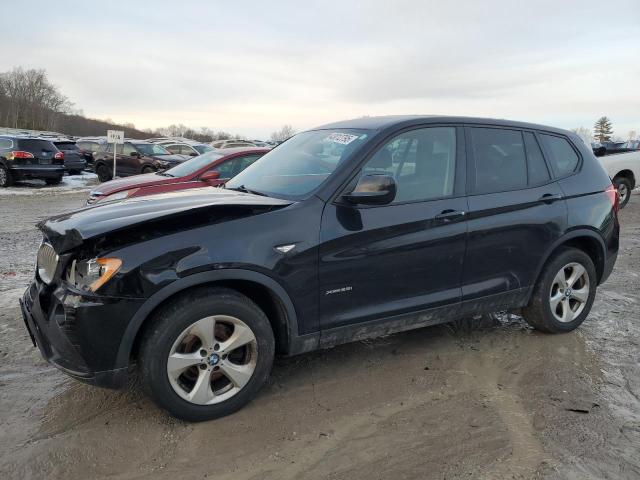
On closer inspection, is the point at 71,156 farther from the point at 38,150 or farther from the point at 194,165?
the point at 194,165

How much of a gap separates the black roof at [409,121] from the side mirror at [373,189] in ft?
1.90

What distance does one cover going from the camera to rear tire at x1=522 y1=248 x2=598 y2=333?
4195 millimetres

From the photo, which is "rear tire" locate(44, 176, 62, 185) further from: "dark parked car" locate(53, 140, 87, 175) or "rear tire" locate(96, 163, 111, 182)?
"dark parked car" locate(53, 140, 87, 175)

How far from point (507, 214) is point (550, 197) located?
1.74 ft

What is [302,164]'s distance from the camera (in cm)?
373

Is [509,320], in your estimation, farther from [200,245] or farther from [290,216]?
[200,245]

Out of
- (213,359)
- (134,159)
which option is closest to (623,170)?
(213,359)

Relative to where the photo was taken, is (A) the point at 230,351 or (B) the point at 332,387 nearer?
(A) the point at 230,351

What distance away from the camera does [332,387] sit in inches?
135

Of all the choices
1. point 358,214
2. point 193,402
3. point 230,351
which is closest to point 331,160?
point 358,214

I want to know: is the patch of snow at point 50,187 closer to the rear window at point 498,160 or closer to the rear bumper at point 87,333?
the rear bumper at point 87,333

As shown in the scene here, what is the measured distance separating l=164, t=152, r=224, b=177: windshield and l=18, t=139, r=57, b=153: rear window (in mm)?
10370

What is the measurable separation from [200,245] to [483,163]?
2.26 meters

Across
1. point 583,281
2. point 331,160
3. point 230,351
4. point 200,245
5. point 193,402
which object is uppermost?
point 331,160
